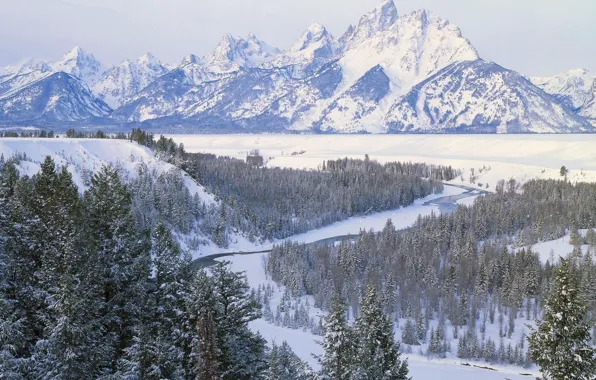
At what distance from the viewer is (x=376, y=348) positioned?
29594 mm

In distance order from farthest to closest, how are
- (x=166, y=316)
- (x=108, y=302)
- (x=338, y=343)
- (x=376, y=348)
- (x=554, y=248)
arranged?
(x=554, y=248), (x=338, y=343), (x=376, y=348), (x=108, y=302), (x=166, y=316)

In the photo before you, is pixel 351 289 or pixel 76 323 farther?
pixel 351 289

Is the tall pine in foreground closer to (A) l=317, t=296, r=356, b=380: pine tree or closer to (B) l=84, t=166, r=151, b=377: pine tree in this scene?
(A) l=317, t=296, r=356, b=380: pine tree

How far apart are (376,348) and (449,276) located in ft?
279

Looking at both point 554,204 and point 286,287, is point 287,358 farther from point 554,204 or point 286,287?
point 554,204

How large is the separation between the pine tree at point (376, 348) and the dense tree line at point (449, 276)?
46668mm

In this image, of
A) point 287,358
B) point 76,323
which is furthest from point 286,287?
point 76,323

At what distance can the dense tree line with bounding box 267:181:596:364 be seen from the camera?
3536 inches

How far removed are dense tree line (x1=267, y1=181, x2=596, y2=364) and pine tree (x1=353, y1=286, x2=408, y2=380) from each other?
4667cm

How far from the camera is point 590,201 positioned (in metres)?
164

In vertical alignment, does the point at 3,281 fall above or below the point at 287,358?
above

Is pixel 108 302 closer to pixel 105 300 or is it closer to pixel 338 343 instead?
pixel 105 300

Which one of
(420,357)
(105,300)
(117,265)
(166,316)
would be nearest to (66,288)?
(117,265)

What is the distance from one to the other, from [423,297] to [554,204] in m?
93.7
